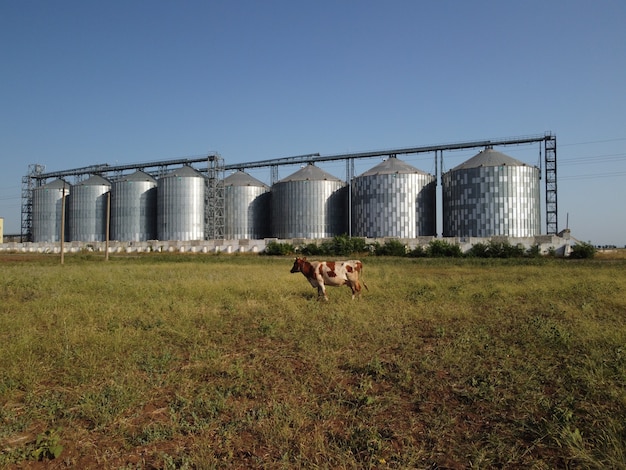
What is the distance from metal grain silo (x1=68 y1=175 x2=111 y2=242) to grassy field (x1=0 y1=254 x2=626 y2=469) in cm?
7255

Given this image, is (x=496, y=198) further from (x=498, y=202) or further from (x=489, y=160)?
(x=489, y=160)

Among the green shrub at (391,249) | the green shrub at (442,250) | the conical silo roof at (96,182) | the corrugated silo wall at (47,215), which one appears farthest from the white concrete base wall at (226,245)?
the conical silo roof at (96,182)

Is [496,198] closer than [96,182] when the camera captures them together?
Yes

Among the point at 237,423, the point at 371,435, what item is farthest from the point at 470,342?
the point at 237,423

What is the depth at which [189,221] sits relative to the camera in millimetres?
71438

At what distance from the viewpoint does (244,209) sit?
76.0m

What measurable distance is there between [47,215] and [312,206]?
2061 inches

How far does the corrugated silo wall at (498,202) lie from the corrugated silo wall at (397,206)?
17.5 feet

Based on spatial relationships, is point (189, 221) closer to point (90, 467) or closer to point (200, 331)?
point (200, 331)

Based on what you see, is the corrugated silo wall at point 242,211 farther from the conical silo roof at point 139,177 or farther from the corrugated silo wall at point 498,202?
the corrugated silo wall at point 498,202

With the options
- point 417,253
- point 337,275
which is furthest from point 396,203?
point 337,275

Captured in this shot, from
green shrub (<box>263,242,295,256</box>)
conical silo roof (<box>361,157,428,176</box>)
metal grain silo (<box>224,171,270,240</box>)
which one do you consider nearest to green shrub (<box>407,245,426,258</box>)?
green shrub (<box>263,242,295,256</box>)

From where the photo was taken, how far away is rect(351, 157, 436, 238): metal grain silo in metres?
64.9

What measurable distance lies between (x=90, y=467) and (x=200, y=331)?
526 centimetres
